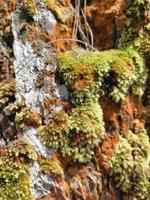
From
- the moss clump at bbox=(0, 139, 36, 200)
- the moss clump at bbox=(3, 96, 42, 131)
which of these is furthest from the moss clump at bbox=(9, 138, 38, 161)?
the moss clump at bbox=(3, 96, 42, 131)

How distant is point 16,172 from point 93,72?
750mm

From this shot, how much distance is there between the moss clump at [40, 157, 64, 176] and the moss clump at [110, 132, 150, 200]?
1.08 feet

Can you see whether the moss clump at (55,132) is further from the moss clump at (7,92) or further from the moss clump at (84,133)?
the moss clump at (7,92)

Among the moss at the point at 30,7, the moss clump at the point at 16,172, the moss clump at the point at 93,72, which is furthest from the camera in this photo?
the moss at the point at 30,7

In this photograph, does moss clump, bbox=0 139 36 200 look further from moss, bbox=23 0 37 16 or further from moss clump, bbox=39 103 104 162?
moss, bbox=23 0 37 16

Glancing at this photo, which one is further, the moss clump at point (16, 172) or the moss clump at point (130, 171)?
the moss clump at point (130, 171)

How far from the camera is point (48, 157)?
2584 mm

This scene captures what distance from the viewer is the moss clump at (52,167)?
2545mm

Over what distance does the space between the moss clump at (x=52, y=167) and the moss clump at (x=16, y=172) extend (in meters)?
0.07

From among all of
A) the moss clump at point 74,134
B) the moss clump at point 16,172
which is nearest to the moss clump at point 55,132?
the moss clump at point 74,134

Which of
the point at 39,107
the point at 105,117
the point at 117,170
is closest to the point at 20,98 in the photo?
the point at 39,107

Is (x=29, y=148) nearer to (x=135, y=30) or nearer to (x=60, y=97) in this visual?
(x=60, y=97)

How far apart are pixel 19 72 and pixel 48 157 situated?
1.87ft

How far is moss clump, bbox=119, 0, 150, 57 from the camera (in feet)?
9.48
